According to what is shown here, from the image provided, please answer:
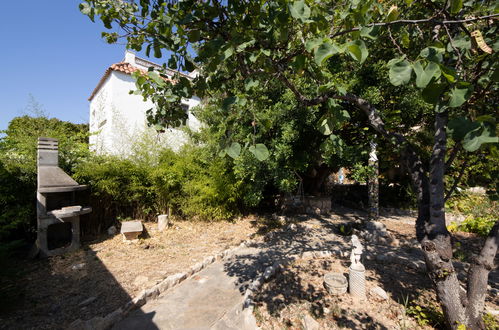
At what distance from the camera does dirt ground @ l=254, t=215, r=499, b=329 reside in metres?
2.40

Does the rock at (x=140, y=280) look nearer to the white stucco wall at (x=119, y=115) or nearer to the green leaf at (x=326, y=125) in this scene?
the green leaf at (x=326, y=125)

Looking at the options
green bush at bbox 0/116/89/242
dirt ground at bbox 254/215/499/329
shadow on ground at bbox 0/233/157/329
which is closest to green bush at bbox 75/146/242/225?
green bush at bbox 0/116/89/242

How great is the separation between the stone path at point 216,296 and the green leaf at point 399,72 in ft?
8.53

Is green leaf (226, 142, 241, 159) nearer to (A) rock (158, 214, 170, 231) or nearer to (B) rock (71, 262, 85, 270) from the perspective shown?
(B) rock (71, 262, 85, 270)

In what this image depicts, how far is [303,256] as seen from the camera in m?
4.16

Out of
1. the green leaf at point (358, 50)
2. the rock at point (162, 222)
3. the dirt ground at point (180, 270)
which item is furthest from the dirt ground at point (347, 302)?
the rock at point (162, 222)

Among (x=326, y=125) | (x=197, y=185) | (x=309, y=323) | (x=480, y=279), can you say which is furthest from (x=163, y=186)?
(x=480, y=279)

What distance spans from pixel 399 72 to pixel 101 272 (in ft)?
15.2

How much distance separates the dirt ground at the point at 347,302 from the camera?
2.40 m

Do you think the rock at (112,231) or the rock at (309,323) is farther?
the rock at (112,231)

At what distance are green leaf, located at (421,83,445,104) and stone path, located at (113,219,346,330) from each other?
257cm

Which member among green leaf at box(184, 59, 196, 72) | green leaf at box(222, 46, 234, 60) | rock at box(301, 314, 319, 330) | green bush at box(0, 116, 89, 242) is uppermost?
green leaf at box(184, 59, 196, 72)

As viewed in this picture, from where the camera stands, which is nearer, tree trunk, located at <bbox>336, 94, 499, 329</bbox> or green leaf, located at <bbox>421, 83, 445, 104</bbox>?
green leaf, located at <bbox>421, 83, 445, 104</bbox>

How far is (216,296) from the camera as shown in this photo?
3.00 m
